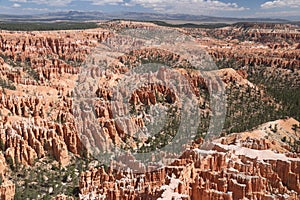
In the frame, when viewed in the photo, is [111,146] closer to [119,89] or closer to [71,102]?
[71,102]

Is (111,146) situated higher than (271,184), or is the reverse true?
(271,184)

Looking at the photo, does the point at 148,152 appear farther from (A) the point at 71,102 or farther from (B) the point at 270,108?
(B) the point at 270,108

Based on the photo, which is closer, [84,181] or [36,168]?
[84,181]

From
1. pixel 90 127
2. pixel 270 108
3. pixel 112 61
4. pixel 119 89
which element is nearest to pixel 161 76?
pixel 119 89

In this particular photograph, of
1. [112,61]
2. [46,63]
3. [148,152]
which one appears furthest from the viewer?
[112,61]

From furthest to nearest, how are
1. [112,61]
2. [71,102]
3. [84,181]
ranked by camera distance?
[112,61] < [71,102] < [84,181]

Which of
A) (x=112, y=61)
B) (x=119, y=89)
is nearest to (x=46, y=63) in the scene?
(x=112, y=61)
